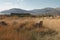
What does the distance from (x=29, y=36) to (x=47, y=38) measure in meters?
1.42

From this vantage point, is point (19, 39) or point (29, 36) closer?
point (19, 39)

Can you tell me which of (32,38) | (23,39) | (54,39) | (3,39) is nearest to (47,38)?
(54,39)

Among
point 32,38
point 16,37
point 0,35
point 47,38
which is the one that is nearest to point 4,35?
point 0,35

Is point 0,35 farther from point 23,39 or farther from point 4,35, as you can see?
point 23,39

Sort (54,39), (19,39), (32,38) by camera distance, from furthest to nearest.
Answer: (54,39), (32,38), (19,39)

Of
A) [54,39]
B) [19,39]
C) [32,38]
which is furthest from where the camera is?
[54,39]

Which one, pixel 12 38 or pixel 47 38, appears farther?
pixel 47 38

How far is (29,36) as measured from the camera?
1023 cm

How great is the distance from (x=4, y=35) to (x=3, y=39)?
0.65 meters

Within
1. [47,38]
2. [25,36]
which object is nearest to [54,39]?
[47,38]

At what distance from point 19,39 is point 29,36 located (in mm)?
1015

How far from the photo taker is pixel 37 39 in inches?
406

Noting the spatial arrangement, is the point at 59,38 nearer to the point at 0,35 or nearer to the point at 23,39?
the point at 23,39

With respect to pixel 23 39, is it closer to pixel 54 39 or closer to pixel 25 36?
pixel 25 36
